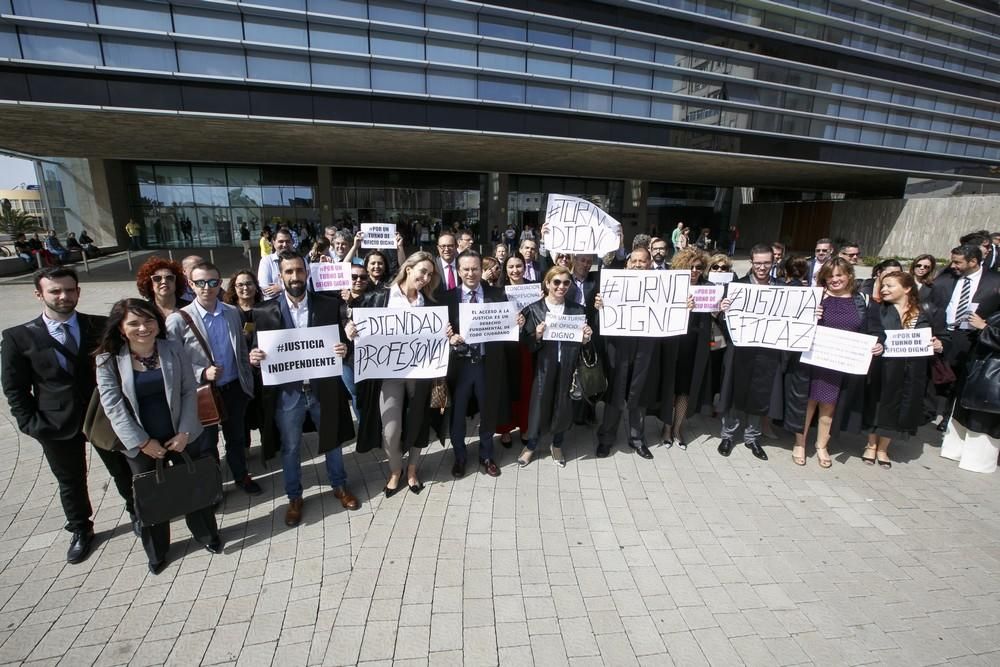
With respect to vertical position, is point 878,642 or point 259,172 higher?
point 259,172

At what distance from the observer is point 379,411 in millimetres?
4016

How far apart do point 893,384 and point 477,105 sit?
58.1 ft

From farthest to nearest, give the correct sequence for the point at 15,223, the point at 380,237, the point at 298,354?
the point at 15,223 → the point at 380,237 → the point at 298,354

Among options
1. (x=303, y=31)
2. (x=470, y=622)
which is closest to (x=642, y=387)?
(x=470, y=622)

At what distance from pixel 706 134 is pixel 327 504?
23698mm

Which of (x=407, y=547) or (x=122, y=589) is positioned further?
(x=407, y=547)

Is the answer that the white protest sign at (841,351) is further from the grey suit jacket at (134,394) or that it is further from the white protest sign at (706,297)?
the grey suit jacket at (134,394)

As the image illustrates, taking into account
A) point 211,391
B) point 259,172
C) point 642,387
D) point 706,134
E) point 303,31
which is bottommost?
point 642,387

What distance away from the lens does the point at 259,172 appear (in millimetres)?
26984

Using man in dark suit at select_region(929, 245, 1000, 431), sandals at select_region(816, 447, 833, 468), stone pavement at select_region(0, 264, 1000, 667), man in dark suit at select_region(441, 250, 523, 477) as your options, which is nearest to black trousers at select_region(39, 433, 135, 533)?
stone pavement at select_region(0, 264, 1000, 667)

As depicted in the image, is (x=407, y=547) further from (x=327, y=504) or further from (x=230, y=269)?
→ (x=230, y=269)

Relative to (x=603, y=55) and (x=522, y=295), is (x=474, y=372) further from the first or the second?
(x=603, y=55)

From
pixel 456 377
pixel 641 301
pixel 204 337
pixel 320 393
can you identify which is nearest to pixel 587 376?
pixel 641 301

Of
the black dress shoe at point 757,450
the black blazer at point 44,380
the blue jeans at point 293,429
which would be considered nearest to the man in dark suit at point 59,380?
the black blazer at point 44,380
